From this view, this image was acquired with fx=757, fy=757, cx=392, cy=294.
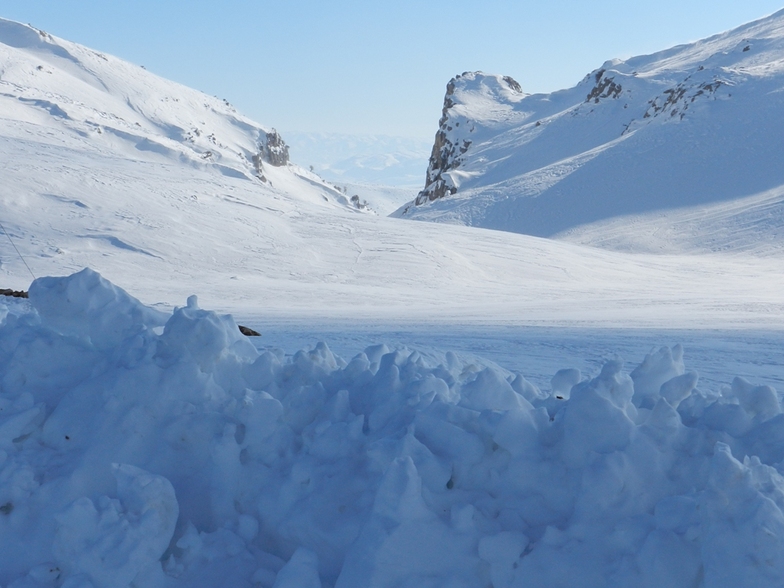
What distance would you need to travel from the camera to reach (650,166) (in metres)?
32.3

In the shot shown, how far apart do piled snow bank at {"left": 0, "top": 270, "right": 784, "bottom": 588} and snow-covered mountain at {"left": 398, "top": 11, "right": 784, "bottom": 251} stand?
2275 cm

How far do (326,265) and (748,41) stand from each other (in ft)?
125

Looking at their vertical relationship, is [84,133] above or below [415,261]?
above

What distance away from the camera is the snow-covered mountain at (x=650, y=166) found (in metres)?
27.4

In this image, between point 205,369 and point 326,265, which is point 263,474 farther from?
point 326,265

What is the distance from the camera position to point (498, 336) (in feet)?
26.8

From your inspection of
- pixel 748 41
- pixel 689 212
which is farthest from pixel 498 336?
pixel 748 41

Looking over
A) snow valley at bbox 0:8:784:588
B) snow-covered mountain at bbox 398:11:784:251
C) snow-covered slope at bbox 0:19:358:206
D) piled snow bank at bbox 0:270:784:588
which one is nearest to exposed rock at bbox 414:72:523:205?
snow-covered mountain at bbox 398:11:784:251

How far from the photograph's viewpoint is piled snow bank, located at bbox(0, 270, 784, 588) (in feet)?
8.20

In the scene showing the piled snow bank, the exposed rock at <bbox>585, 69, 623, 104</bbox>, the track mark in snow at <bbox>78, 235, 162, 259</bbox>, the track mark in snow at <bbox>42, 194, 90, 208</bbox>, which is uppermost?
the exposed rock at <bbox>585, 69, 623, 104</bbox>

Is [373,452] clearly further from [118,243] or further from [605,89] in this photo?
[605,89]

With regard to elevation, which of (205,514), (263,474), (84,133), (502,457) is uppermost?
(84,133)

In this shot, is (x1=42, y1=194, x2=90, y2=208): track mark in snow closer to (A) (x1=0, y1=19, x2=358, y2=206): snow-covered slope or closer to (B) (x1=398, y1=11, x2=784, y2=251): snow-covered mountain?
(A) (x1=0, y1=19, x2=358, y2=206): snow-covered slope

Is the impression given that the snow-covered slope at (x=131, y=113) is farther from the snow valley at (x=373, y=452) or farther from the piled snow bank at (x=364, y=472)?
the piled snow bank at (x=364, y=472)
